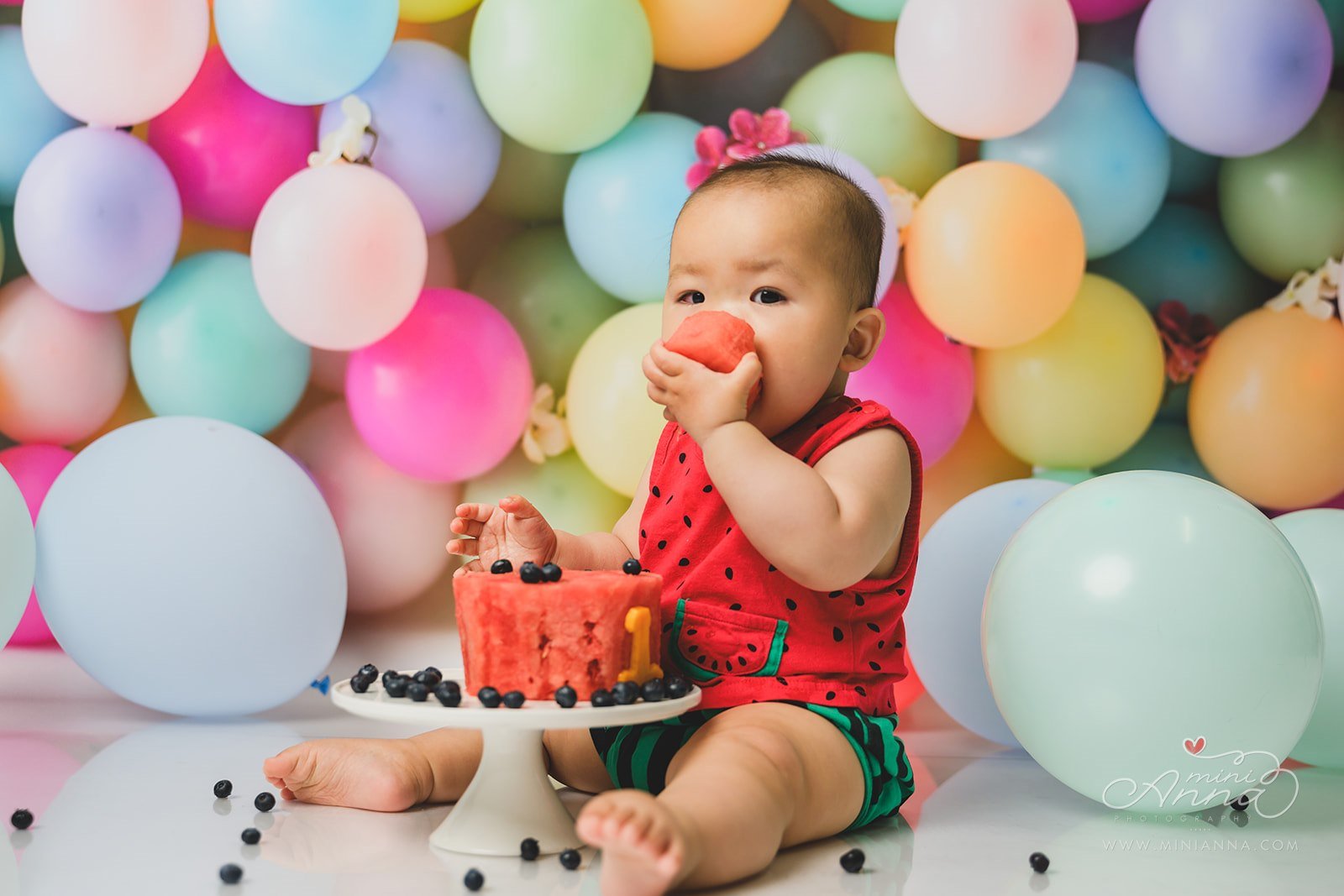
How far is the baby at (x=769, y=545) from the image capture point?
4.52ft

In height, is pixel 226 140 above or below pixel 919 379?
above

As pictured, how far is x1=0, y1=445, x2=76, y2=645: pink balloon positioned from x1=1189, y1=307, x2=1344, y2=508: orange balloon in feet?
6.75

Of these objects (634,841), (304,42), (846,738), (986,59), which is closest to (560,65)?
(304,42)

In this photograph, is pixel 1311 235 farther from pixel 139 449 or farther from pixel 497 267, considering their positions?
pixel 139 449

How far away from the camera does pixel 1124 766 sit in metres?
1.50

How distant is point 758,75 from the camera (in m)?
2.55

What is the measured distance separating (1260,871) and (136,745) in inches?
58.6

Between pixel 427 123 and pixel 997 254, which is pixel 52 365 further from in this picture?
pixel 997 254

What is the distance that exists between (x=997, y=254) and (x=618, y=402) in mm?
665

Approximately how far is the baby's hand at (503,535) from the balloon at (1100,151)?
122 cm

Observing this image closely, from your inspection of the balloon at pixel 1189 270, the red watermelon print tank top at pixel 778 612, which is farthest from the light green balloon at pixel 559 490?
the balloon at pixel 1189 270

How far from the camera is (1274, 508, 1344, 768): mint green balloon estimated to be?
70.2 inches

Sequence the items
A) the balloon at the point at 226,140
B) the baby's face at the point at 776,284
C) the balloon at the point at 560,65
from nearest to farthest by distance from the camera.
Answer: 1. the baby's face at the point at 776,284
2. the balloon at the point at 560,65
3. the balloon at the point at 226,140

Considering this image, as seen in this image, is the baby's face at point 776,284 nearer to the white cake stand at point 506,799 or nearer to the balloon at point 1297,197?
the white cake stand at point 506,799
